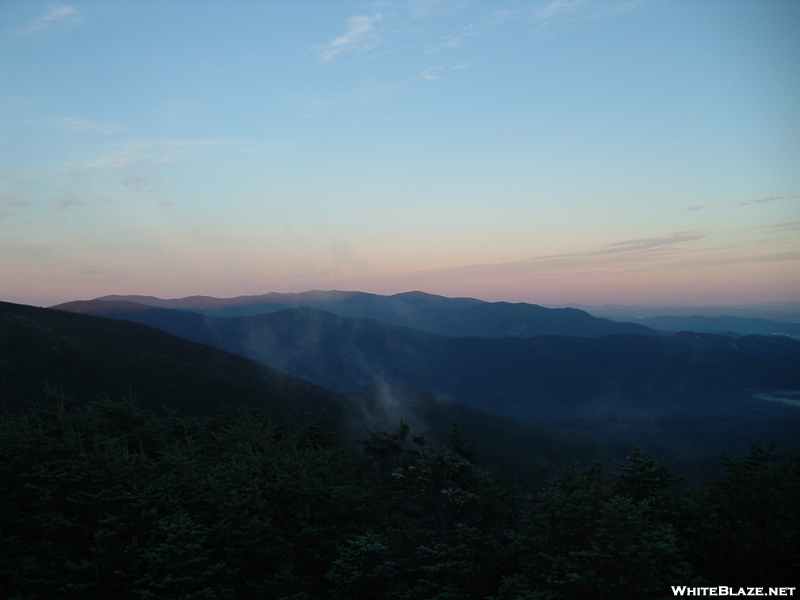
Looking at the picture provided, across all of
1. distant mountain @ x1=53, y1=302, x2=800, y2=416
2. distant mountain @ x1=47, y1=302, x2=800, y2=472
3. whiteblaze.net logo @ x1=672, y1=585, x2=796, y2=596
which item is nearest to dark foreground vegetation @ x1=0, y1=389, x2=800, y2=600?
whiteblaze.net logo @ x1=672, y1=585, x2=796, y2=596

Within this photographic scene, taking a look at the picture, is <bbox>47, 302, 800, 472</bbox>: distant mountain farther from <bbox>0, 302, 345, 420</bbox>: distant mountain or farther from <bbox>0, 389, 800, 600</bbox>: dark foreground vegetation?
<bbox>0, 389, 800, 600</bbox>: dark foreground vegetation

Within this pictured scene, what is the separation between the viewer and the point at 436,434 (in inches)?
2889

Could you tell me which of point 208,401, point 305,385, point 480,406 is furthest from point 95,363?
point 480,406

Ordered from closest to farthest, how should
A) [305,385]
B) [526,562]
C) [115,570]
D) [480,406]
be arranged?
1. [115,570]
2. [526,562]
3. [305,385]
4. [480,406]

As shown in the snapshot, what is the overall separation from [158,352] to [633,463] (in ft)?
238

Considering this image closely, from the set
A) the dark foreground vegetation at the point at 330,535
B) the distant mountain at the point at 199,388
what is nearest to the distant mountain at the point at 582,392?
the distant mountain at the point at 199,388

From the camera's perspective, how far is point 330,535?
11547 millimetres

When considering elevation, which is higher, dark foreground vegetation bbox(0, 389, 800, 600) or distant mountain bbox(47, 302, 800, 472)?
dark foreground vegetation bbox(0, 389, 800, 600)

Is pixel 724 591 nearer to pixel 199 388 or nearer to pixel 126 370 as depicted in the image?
pixel 199 388

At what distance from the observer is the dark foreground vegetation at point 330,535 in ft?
27.5

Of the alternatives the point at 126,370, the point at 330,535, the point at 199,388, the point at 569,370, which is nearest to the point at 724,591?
the point at 330,535

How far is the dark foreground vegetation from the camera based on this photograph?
8.39 m

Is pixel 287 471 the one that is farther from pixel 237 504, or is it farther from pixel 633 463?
pixel 633 463

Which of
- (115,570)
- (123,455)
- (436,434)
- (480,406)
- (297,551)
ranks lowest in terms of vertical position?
(480,406)
